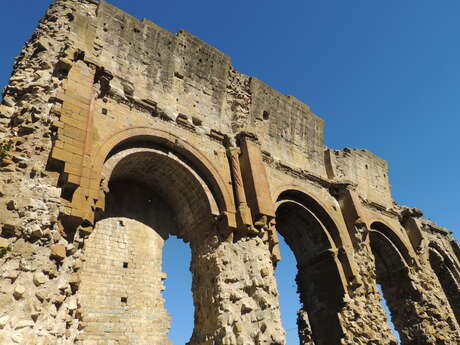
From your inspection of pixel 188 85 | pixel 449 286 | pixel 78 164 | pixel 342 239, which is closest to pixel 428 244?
pixel 449 286

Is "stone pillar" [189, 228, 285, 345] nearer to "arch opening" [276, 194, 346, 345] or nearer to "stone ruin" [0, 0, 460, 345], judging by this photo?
"stone ruin" [0, 0, 460, 345]

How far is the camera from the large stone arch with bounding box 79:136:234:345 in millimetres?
8422

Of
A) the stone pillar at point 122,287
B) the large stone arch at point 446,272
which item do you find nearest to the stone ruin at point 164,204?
the stone pillar at point 122,287

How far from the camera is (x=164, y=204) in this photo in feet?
35.1

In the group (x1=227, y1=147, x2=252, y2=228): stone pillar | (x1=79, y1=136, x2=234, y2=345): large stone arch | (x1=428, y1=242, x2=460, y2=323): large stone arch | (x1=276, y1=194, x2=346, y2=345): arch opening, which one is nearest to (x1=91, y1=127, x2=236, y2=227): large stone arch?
(x1=79, y1=136, x2=234, y2=345): large stone arch

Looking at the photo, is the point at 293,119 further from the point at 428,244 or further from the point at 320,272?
the point at 428,244

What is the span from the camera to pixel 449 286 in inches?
687

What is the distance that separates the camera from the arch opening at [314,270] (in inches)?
447

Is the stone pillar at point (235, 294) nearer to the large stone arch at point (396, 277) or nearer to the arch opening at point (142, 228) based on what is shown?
the arch opening at point (142, 228)

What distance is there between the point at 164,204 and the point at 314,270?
5.17 m

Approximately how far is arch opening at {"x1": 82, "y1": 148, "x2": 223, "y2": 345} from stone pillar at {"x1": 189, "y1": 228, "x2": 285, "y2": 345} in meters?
0.49

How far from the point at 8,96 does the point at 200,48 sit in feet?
19.2

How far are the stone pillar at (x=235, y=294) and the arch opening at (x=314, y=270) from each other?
10.4 feet

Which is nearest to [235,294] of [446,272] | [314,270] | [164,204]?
[164,204]
